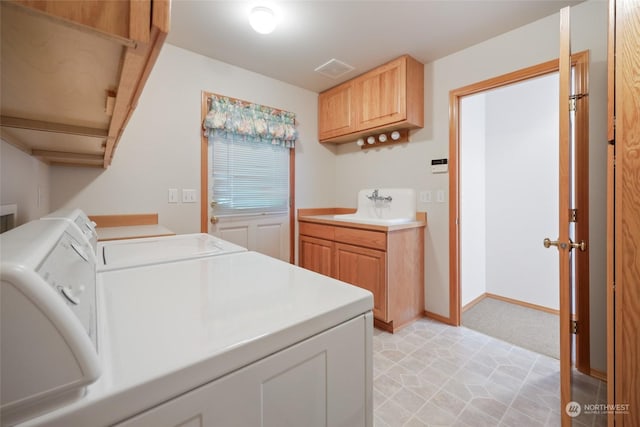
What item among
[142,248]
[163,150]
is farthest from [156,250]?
[163,150]

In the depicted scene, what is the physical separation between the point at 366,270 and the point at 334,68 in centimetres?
195

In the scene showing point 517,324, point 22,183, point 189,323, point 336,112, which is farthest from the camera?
point 336,112

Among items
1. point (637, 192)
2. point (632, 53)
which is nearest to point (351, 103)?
point (632, 53)

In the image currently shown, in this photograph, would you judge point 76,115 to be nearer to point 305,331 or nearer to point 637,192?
point 305,331

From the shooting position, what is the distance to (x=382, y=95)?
2598 millimetres

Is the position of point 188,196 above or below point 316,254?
above

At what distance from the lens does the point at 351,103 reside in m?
2.91

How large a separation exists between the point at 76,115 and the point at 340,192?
2.76m

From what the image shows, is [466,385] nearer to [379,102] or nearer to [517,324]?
[517,324]

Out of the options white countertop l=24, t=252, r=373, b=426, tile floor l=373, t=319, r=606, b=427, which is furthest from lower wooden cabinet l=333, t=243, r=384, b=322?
white countertop l=24, t=252, r=373, b=426

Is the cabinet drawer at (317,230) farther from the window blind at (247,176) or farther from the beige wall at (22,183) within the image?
the beige wall at (22,183)

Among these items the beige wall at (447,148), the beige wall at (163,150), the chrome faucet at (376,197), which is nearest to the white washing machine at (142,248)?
the beige wall at (163,150)

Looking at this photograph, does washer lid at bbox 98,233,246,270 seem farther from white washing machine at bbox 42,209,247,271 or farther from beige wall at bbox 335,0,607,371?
beige wall at bbox 335,0,607,371

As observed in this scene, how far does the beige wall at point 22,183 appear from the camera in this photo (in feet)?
3.06
